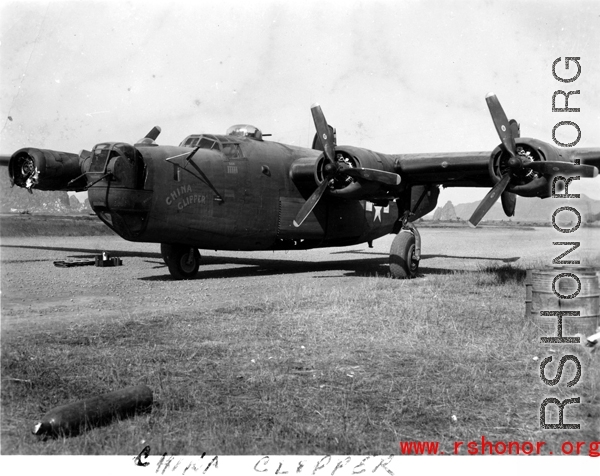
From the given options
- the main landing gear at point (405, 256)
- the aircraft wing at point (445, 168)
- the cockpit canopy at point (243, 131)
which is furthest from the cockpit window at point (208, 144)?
the main landing gear at point (405, 256)

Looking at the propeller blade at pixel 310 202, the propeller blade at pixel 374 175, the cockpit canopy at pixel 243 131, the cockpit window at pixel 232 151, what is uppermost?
the cockpit canopy at pixel 243 131

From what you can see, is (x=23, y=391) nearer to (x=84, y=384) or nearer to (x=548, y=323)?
(x=84, y=384)

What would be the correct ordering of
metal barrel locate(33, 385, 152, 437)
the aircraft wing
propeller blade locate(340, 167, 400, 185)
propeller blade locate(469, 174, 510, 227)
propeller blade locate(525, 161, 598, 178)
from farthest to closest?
1. the aircraft wing
2. propeller blade locate(340, 167, 400, 185)
3. propeller blade locate(469, 174, 510, 227)
4. propeller blade locate(525, 161, 598, 178)
5. metal barrel locate(33, 385, 152, 437)

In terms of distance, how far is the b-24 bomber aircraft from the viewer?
43.6ft

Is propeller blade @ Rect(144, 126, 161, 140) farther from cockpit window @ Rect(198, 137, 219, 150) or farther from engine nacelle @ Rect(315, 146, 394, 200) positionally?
engine nacelle @ Rect(315, 146, 394, 200)

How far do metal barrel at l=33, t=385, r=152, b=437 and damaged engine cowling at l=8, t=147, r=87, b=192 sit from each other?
1393cm

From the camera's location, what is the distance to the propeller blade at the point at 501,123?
12.7 metres

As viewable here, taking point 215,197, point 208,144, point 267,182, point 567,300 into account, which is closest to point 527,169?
point 567,300

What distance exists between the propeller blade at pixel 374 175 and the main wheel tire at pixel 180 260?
450 cm

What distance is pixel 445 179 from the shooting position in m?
17.0

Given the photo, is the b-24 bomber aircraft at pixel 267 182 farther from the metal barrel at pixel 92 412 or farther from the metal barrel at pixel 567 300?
the metal barrel at pixel 92 412

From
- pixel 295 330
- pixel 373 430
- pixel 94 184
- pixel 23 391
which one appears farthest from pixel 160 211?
pixel 373 430

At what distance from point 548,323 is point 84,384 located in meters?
6.76

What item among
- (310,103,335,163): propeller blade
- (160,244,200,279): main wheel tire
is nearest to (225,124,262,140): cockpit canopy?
(310,103,335,163): propeller blade
